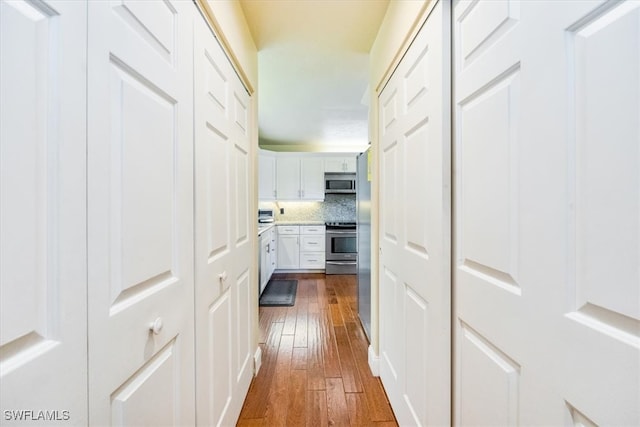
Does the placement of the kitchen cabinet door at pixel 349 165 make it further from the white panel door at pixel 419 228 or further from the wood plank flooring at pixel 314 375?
the white panel door at pixel 419 228

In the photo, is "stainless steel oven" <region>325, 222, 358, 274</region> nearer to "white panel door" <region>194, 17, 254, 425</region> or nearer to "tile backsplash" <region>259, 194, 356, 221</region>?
"tile backsplash" <region>259, 194, 356, 221</region>

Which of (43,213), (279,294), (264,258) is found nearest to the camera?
(43,213)

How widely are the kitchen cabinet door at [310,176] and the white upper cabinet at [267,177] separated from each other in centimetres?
53

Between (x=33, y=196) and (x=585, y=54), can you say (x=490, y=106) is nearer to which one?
(x=585, y=54)

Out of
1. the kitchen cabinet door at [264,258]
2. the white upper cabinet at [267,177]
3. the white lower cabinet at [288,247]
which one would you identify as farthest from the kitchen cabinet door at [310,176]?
the kitchen cabinet door at [264,258]

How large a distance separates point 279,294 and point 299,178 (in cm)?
235

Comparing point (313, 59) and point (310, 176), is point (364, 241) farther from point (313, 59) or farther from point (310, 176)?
point (310, 176)

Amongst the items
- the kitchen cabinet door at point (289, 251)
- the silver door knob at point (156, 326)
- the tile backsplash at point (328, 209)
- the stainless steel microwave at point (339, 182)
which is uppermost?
the stainless steel microwave at point (339, 182)

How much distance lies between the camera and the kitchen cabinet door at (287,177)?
17.4 feet

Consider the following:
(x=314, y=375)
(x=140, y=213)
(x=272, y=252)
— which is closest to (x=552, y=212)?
(x=140, y=213)

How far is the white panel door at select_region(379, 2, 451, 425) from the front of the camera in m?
1.04

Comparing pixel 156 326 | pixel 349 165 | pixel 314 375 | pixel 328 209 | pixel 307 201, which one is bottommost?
pixel 314 375

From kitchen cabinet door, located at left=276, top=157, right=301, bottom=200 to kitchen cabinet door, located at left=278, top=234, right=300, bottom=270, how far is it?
30.3 inches

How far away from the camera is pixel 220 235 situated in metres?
1.27
